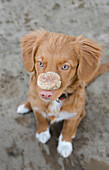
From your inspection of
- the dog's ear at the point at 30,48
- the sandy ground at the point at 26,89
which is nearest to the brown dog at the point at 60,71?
the dog's ear at the point at 30,48

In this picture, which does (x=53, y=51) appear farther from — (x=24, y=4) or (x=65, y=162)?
(x=24, y=4)

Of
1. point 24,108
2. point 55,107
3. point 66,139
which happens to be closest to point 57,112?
point 55,107

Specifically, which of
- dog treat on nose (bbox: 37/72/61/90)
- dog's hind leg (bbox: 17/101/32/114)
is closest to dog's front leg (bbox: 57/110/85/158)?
dog's hind leg (bbox: 17/101/32/114)

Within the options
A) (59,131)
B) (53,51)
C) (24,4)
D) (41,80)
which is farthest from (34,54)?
(24,4)

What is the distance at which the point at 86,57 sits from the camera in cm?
173

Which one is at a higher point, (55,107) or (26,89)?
(55,107)

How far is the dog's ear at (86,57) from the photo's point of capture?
5.59 feet

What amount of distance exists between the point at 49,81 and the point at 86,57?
50cm

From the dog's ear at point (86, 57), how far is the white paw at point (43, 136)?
40.7 inches

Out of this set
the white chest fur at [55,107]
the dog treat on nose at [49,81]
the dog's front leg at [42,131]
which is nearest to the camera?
the dog treat on nose at [49,81]

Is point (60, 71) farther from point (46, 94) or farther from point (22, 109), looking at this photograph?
point (22, 109)

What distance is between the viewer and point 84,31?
3762mm

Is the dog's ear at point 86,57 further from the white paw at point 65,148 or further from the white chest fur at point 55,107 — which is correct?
the white paw at point 65,148

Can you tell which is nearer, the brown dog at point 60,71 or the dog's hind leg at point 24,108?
the brown dog at point 60,71
